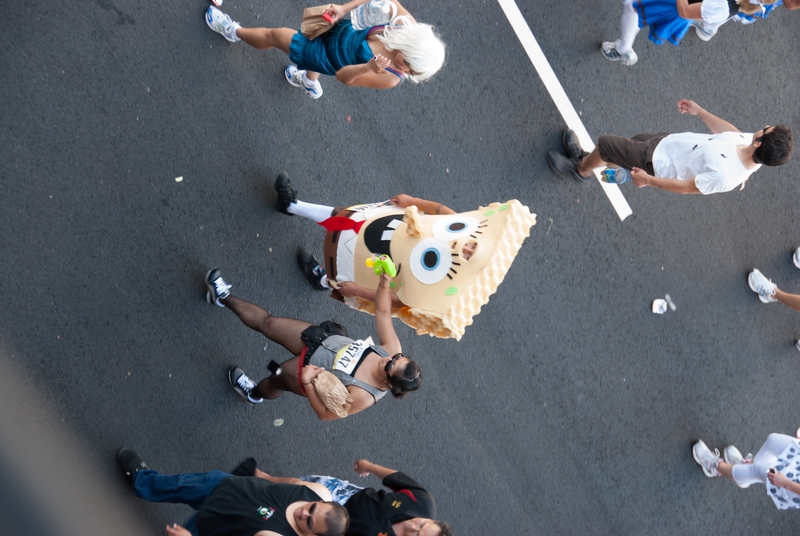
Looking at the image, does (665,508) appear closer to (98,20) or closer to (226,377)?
(226,377)

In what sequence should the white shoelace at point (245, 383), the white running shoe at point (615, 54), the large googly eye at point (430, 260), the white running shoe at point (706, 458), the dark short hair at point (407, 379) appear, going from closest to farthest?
the dark short hair at point (407, 379), the large googly eye at point (430, 260), the white shoelace at point (245, 383), the white running shoe at point (706, 458), the white running shoe at point (615, 54)

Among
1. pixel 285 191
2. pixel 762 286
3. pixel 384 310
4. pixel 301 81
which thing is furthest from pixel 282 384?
pixel 762 286

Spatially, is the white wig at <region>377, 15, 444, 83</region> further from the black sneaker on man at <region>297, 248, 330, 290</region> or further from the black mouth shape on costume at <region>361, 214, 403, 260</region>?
the black sneaker on man at <region>297, 248, 330, 290</region>

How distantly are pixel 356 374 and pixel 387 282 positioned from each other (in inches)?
22.0

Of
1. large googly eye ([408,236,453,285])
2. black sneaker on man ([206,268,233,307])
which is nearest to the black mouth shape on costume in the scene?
large googly eye ([408,236,453,285])

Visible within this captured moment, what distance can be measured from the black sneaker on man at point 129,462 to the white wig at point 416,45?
299 centimetres

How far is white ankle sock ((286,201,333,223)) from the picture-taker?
470 cm

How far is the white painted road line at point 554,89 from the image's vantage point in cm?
597

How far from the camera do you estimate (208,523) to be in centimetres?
349

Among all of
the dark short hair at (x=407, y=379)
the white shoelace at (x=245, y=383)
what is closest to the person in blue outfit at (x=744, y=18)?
the dark short hair at (x=407, y=379)

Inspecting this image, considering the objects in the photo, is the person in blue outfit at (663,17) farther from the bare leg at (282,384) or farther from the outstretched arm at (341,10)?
the bare leg at (282,384)

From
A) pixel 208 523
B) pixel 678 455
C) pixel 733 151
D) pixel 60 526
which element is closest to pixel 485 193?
pixel 733 151

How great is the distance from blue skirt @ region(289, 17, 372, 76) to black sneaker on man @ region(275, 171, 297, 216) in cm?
83

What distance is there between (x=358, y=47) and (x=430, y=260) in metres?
1.44
